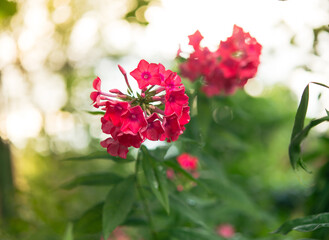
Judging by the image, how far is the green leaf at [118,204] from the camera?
131 centimetres

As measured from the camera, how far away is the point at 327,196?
Answer: 2.01 meters

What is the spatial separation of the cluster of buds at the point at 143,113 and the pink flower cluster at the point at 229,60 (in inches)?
15.0

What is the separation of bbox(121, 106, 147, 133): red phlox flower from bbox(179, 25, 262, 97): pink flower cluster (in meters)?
0.56

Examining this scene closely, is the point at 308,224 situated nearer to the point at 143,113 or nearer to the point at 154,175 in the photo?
the point at 154,175

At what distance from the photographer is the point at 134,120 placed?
42.7 inches

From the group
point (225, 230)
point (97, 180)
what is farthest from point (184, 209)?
point (225, 230)

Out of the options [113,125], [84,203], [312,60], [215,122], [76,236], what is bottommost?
[84,203]

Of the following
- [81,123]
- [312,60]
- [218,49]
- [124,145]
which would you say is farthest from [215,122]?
[81,123]

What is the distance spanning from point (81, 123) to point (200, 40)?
445 centimetres

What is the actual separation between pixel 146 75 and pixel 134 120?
0.18 meters

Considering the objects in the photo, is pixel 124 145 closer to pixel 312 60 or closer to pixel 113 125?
pixel 113 125

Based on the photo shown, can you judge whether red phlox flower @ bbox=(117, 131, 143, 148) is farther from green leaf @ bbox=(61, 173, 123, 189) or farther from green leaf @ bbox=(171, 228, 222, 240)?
green leaf @ bbox=(171, 228, 222, 240)

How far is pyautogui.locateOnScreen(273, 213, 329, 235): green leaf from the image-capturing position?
1222 millimetres

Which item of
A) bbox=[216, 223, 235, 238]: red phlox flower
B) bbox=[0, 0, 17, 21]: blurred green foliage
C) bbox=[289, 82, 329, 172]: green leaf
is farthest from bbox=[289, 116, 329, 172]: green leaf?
bbox=[216, 223, 235, 238]: red phlox flower
